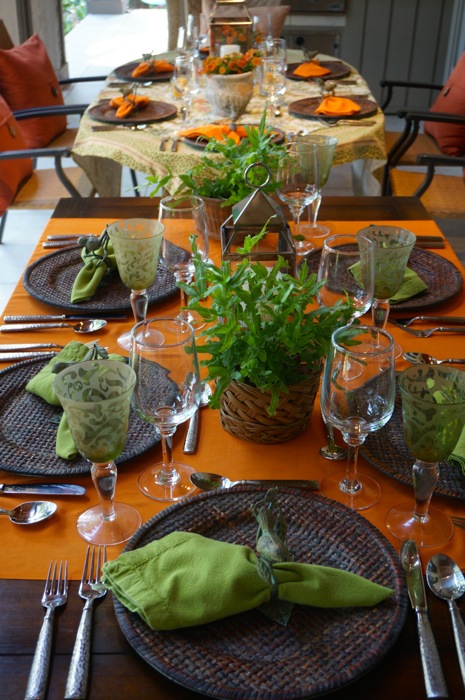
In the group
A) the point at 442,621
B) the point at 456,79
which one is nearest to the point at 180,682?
the point at 442,621

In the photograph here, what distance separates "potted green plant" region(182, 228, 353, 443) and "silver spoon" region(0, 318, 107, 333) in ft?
1.25

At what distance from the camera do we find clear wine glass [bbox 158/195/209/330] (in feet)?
4.75

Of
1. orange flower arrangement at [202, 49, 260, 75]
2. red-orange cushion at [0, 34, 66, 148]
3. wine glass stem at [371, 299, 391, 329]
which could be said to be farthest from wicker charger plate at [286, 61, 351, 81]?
wine glass stem at [371, 299, 391, 329]

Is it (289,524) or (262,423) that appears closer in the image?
(289,524)

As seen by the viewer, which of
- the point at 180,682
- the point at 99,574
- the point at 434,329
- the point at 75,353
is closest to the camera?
the point at 180,682

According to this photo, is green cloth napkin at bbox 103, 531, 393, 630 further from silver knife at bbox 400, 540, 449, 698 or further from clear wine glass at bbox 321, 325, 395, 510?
clear wine glass at bbox 321, 325, 395, 510

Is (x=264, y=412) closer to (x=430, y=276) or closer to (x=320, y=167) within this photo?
(x=430, y=276)

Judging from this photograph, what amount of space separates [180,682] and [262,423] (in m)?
0.44

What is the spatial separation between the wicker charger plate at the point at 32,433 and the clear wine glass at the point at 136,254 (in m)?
0.19

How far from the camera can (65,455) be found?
109cm

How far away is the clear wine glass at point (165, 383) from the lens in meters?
0.97

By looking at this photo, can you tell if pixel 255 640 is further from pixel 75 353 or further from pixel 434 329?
pixel 434 329

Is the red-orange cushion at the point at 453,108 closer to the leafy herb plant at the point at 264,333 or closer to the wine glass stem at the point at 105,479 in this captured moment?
the leafy herb plant at the point at 264,333

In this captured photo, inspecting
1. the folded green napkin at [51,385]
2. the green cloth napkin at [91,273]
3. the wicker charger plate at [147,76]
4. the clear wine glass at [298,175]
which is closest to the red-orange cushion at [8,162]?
the wicker charger plate at [147,76]
